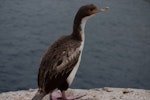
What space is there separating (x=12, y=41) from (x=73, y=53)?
815cm

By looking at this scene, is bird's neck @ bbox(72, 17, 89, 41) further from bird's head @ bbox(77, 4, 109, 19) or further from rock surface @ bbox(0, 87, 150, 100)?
rock surface @ bbox(0, 87, 150, 100)

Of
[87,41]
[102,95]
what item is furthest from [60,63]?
[87,41]

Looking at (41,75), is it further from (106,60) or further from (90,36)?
(90,36)

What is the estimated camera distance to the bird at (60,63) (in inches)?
278

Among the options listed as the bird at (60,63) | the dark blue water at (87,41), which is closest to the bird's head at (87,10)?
the bird at (60,63)

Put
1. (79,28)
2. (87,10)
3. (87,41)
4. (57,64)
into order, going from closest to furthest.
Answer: (57,64)
(87,10)
(79,28)
(87,41)

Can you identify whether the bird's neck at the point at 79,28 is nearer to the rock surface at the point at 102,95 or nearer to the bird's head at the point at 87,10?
the bird's head at the point at 87,10

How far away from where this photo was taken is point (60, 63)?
7.15 meters

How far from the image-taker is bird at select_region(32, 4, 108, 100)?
707cm

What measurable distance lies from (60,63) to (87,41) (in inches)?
325

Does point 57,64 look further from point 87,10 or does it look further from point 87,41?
point 87,41

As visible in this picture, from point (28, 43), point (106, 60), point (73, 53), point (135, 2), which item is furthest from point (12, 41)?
point (73, 53)

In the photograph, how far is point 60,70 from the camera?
713 cm

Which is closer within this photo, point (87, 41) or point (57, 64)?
point (57, 64)
